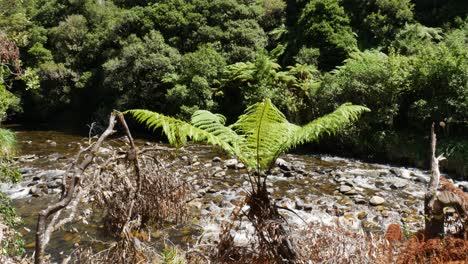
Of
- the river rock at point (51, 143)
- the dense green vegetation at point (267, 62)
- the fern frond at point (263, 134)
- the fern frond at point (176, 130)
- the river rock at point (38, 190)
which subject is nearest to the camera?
the fern frond at point (176, 130)

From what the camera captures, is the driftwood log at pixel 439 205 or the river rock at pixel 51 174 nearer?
the driftwood log at pixel 439 205

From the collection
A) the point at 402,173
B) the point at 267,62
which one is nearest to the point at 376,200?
the point at 402,173

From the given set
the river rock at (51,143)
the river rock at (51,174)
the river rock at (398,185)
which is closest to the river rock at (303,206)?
Answer: the river rock at (398,185)

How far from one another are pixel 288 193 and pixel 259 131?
6.28 metres

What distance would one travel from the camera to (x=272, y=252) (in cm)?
391

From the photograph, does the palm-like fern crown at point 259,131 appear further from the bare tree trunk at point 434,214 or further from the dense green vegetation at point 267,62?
A: the dense green vegetation at point 267,62

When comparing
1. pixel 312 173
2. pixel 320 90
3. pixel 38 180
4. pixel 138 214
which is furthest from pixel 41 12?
pixel 138 214

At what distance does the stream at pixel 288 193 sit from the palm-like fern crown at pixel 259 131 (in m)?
2.28

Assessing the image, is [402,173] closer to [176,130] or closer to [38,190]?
[176,130]

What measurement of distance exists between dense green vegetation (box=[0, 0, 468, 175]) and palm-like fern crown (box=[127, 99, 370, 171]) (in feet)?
30.7

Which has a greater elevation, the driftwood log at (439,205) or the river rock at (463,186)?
the driftwood log at (439,205)

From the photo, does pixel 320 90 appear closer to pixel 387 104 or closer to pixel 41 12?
pixel 387 104

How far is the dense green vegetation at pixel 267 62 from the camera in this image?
12945 millimetres

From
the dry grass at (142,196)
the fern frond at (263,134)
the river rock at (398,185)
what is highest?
the fern frond at (263,134)
